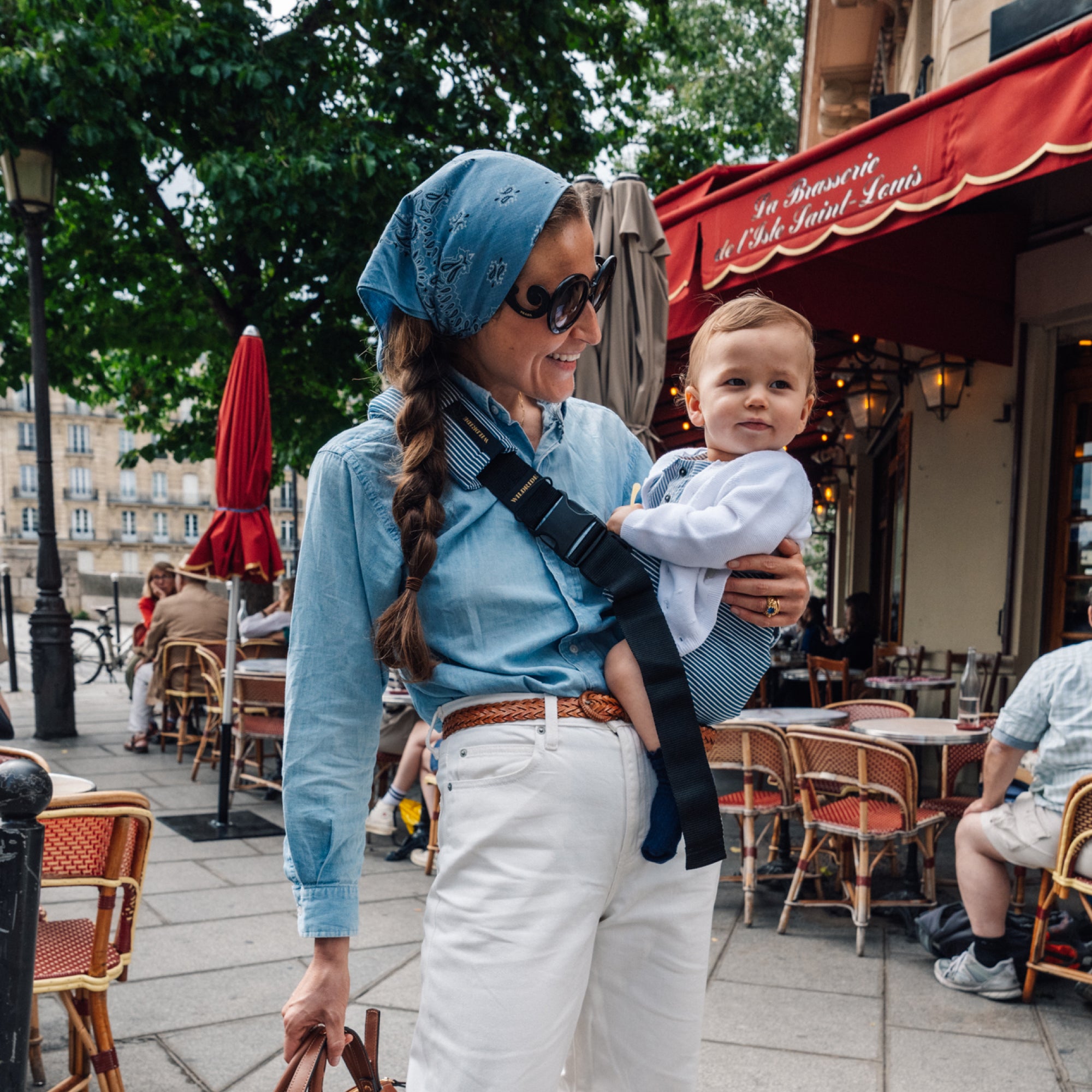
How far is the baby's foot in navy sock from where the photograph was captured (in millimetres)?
1334

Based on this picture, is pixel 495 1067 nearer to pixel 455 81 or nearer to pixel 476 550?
pixel 476 550

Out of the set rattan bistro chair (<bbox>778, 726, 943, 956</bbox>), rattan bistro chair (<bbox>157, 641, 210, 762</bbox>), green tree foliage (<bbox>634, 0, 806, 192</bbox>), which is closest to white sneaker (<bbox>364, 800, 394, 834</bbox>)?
rattan bistro chair (<bbox>778, 726, 943, 956</bbox>)

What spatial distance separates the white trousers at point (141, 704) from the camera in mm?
8680

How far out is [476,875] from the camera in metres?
1.28

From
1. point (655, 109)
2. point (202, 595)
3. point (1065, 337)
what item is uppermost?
point (655, 109)

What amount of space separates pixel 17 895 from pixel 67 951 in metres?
1.39

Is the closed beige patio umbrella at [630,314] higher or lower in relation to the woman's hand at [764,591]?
higher

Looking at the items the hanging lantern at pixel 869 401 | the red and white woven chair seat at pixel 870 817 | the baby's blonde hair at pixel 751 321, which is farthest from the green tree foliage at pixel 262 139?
the baby's blonde hair at pixel 751 321

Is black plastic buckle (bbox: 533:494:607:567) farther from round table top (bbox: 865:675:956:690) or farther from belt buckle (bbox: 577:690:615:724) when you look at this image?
round table top (bbox: 865:675:956:690)

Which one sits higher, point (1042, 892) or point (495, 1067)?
point (495, 1067)

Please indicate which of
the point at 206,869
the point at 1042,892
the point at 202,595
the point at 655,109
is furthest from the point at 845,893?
the point at 655,109

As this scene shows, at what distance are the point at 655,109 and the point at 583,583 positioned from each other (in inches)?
872

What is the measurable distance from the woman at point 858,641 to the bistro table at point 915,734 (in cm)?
430

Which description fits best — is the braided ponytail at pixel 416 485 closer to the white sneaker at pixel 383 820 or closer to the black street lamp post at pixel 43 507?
the white sneaker at pixel 383 820
